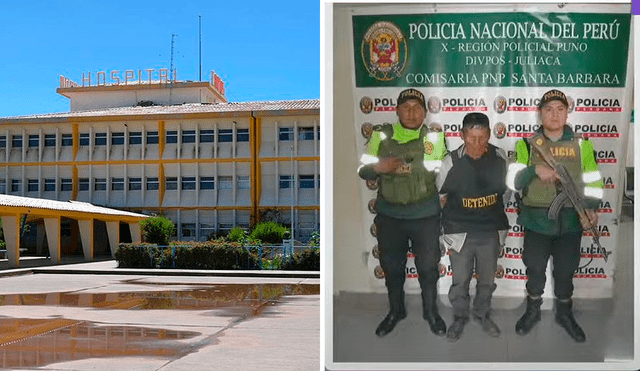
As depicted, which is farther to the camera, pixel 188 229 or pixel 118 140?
pixel 118 140

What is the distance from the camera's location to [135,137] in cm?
4697

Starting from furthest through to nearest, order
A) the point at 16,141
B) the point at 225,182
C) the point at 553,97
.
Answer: the point at 16,141, the point at 225,182, the point at 553,97

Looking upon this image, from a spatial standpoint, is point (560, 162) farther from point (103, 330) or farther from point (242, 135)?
point (242, 135)

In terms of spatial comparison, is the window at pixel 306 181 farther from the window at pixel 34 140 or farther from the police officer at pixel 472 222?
the police officer at pixel 472 222

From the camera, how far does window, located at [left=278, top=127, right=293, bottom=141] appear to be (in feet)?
147

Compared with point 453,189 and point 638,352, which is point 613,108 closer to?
point 453,189

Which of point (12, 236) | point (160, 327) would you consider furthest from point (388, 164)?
point (12, 236)

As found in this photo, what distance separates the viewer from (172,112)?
153ft

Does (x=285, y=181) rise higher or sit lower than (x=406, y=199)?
lower

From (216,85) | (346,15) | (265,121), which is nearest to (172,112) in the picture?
(265,121)

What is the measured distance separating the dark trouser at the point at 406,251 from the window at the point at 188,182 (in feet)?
140

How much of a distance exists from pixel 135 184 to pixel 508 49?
44.7m

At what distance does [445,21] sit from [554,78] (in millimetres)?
713

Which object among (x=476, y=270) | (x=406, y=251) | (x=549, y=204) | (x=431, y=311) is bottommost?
(x=431, y=311)
